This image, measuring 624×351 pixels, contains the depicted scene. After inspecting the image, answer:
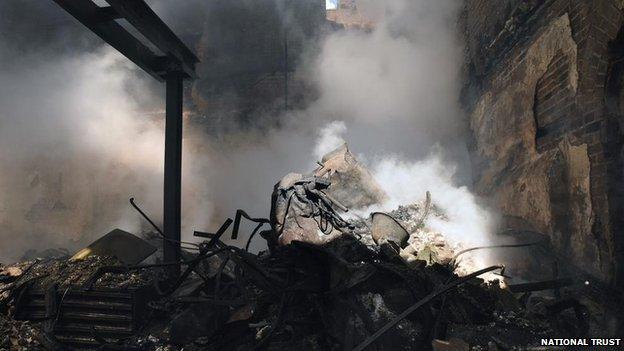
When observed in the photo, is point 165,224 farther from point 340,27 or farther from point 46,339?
point 340,27

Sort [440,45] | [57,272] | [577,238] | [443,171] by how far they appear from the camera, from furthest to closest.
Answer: [440,45] → [443,171] → [57,272] → [577,238]

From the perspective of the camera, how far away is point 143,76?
34.6 feet

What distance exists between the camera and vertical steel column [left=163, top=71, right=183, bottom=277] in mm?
4176

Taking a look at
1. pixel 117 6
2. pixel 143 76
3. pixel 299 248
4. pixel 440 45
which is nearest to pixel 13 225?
pixel 143 76

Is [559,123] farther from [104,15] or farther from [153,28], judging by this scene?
[104,15]

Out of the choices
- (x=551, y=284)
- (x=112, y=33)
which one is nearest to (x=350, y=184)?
(x=551, y=284)

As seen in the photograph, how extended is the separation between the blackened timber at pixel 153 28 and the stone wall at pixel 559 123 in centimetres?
425

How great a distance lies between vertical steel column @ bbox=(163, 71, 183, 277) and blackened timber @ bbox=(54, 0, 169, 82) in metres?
0.20

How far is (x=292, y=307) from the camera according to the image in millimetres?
3168

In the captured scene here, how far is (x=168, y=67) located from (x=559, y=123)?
4.51 m

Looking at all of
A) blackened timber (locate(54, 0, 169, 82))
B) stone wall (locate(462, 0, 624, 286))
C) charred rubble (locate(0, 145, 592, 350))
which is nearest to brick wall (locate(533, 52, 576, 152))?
stone wall (locate(462, 0, 624, 286))

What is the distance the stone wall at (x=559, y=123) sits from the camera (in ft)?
10.1

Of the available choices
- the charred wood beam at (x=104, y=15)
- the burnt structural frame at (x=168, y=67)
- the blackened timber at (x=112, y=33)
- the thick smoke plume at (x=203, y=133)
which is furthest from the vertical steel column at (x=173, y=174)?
the thick smoke plume at (x=203, y=133)

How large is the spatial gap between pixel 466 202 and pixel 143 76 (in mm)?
9539
